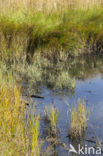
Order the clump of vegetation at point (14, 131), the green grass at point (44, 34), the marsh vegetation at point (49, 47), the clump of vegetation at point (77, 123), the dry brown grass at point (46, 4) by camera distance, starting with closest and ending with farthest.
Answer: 1. the clump of vegetation at point (14, 131)
2. the clump of vegetation at point (77, 123)
3. the marsh vegetation at point (49, 47)
4. the green grass at point (44, 34)
5. the dry brown grass at point (46, 4)

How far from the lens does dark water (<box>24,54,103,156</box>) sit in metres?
3.64

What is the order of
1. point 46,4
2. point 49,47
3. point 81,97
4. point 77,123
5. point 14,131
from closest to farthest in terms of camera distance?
point 14,131 < point 77,123 < point 81,97 < point 49,47 < point 46,4

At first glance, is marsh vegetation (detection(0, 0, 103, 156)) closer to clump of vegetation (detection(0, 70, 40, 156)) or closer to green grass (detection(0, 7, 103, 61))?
green grass (detection(0, 7, 103, 61))

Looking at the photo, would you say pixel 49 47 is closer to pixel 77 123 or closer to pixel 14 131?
pixel 77 123

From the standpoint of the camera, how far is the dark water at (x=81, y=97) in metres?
3.64

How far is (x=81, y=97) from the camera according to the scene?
511 centimetres

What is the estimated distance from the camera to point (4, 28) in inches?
292

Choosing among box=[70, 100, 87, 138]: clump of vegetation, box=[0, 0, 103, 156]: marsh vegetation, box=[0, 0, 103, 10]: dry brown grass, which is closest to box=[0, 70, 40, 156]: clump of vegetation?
box=[0, 0, 103, 156]: marsh vegetation

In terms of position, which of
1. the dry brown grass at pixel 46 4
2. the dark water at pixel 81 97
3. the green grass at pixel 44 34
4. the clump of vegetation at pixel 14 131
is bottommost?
the dark water at pixel 81 97

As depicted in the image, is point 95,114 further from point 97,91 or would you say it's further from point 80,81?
point 80,81

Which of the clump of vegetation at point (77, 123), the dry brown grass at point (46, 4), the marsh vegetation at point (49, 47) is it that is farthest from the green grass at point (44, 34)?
the clump of vegetation at point (77, 123)

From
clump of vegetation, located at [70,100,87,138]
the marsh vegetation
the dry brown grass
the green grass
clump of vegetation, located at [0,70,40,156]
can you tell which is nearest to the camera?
clump of vegetation, located at [0,70,40,156]

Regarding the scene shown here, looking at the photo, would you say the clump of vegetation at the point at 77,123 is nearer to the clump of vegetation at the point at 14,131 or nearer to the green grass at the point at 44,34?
the clump of vegetation at the point at 14,131

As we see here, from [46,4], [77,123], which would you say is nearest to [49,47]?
[46,4]
